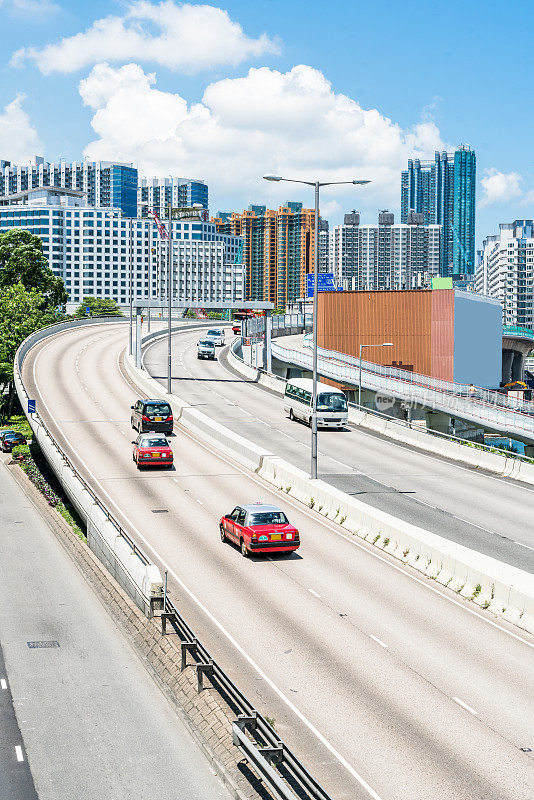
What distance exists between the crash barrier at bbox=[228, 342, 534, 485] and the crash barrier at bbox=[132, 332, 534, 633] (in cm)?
1257

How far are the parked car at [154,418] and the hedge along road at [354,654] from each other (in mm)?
13069

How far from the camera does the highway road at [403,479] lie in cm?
3412

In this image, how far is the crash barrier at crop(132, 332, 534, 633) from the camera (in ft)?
79.5

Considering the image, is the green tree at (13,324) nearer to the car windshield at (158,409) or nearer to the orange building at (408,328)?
the orange building at (408,328)

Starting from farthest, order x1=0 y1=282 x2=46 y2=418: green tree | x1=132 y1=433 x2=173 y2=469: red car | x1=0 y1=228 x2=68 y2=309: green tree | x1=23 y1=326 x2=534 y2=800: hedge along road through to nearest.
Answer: x1=0 y1=228 x2=68 y2=309: green tree < x1=0 y1=282 x2=46 y2=418: green tree < x1=132 y1=433 x2=173 y2=469: red car < x1=23 y1=326 x2=534 y2=800: hedge along road

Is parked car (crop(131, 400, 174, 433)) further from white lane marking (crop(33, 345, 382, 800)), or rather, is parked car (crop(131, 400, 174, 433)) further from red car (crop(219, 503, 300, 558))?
red car (crop(219, 503, 300, 558))

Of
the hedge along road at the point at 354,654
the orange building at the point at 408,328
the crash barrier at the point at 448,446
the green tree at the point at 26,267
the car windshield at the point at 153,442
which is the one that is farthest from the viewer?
the green tree at the point at 26,267

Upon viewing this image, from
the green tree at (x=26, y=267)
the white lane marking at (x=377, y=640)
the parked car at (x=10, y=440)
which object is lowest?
the parked car at (x=10, y=440)

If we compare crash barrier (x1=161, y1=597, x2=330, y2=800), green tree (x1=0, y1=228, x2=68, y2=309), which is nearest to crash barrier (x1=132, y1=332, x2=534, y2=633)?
crash barrier (x1=161, y1=597, x2=330, y2=800)

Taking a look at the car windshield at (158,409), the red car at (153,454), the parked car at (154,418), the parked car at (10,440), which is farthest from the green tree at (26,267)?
the red car at (153,454)

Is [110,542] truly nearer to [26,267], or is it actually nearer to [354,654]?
[354,654]

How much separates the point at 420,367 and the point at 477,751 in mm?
82419

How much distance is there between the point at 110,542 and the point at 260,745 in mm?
15781

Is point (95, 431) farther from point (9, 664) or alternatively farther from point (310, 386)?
point (9, 664)
